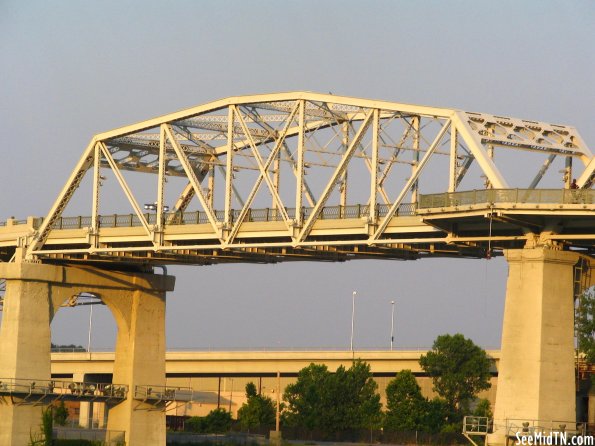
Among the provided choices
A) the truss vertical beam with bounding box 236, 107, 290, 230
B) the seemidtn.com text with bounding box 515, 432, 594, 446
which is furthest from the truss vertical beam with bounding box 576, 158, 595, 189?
the truss vertical beam with bounding box 236, 107, 290, 230

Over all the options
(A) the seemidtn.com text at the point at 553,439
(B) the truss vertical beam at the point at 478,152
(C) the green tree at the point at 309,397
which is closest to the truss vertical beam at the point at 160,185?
(B) the truss vertical beam at the point at 478,152

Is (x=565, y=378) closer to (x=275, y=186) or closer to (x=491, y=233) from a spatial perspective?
(x=491, y=233)

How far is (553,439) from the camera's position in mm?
72125

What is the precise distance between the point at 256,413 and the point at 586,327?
54728 mm

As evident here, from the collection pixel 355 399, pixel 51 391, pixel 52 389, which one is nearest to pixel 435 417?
pixel 355 399

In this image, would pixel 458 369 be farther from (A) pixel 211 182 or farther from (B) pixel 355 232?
(B) pixel 355 232

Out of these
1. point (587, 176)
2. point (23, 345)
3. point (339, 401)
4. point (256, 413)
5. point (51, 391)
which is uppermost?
point (587, 176)

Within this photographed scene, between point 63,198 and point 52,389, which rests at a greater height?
point 63,198

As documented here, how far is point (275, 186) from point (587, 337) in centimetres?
2044

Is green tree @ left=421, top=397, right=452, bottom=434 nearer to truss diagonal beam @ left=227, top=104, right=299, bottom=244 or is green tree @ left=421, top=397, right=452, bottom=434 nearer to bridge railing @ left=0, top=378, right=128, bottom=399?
bridge railing @ left=0, top=378, right=128, bottom=399

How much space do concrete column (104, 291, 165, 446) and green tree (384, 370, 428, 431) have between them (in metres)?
28.7

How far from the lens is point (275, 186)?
90.2 metres

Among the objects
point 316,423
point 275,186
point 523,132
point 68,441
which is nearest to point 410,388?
point 316,423

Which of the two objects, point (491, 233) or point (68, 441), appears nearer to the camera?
point (491, 233)
